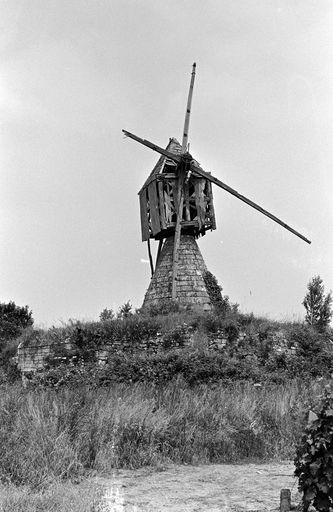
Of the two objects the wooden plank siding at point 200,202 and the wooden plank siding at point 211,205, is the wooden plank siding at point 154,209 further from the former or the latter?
the wooden plank siding at point 211,205

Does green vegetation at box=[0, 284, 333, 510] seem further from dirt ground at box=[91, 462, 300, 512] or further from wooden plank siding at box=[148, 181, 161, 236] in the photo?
wooden plank siding at box=[148, 181, 161, 236]

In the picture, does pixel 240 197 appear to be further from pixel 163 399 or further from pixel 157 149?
pixel 163 399

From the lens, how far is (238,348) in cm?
1883

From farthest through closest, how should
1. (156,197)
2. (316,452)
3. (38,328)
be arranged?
(156,197) < (38,328) < (316,452)

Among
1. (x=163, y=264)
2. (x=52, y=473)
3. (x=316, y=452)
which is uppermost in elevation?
(x=163, y=264)

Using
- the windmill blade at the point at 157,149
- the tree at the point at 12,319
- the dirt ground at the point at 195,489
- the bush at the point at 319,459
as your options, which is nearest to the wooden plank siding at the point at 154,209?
the windmill blade at the point at 157,149

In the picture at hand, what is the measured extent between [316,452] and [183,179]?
18.9 metres

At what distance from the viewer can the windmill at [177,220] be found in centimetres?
2208

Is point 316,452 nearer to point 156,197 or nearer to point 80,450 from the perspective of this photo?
point 80,450

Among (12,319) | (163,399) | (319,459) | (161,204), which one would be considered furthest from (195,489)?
(12,319)

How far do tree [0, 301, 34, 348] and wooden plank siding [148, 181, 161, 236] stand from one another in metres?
9.49

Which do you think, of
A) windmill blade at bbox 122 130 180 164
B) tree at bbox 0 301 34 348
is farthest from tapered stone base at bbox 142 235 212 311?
tree at bbox 0 301 34 348

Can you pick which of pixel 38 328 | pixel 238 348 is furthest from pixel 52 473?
pixel 38 328

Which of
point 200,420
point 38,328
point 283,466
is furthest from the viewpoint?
point 38,328
